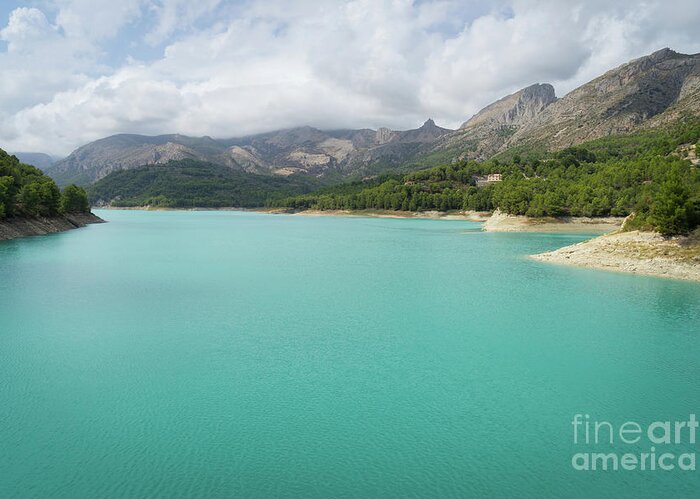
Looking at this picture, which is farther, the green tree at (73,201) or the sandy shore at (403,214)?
the sandy shore at (403,214)

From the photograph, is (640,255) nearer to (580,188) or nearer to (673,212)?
(673,212)

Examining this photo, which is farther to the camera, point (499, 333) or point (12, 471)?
point (499, 333)

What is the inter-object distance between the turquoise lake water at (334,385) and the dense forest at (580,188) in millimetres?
8440

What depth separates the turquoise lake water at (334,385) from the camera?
370 inches

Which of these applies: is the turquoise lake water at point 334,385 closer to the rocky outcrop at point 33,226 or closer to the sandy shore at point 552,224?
the rocky outcrop at point 33,226

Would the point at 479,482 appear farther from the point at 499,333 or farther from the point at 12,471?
the point at 499,333

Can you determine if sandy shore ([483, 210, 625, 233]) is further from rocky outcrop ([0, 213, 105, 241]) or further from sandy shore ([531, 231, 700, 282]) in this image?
rocky outcrop ([0, 213, 105, 241])

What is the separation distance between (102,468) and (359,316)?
47.5ft

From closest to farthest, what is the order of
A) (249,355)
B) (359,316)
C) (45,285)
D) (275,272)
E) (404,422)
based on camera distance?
(404,422) < (249,355) < (359,316) < (45,285) < (275,272)

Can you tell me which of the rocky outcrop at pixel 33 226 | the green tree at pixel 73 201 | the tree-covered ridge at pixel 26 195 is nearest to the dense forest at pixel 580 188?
the rocky outcrop at pixel 33 226

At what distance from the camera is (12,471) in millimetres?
9367

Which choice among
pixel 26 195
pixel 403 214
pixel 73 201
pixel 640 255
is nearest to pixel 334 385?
pixel 640 255

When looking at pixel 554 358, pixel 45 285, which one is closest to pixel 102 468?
pixel 554 358

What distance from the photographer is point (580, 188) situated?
8731cm
